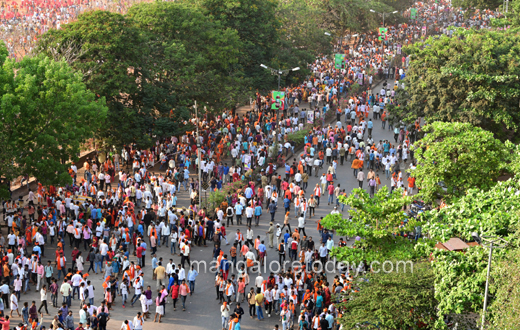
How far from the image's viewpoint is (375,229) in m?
18.8

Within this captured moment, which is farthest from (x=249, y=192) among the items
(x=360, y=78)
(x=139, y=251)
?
(x=360, y=78)

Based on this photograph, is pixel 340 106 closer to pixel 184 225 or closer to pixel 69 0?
pixel 184 225

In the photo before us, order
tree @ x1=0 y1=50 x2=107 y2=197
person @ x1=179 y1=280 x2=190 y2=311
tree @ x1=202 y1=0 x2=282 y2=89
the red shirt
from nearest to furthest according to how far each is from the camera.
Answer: person @ x1=179 y1=280 x2=190 y2=311
the red shirt
tree @ x1=0 y1=50 x2=107 y2=197
tree @ x1=202 y1=0 x2=282 y2=89

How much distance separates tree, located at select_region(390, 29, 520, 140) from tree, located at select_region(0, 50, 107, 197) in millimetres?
15913

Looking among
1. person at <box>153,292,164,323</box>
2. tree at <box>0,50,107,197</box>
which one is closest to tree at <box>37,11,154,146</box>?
tree at <box>0,50,107,197</box>

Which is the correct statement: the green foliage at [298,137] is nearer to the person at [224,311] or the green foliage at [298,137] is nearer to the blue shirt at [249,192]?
the blue shirt at [249,192]

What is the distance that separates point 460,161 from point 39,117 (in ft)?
51.9

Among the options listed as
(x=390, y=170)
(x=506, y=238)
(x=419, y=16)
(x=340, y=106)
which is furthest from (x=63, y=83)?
(x=419, y=16)

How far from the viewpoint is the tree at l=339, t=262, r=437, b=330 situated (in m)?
16.3

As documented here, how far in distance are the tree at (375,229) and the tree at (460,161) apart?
3.40m

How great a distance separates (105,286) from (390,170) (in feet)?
52.8

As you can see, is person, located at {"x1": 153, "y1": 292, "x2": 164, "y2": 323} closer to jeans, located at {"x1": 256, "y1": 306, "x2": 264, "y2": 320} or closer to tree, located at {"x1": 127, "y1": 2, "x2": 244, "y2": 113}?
A: jeans, located at {"x1": 256, "y1": 306, "x2": 264, "y2": 320}

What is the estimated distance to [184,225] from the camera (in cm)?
2411

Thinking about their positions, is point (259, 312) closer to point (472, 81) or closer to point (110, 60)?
point (472, 81)
